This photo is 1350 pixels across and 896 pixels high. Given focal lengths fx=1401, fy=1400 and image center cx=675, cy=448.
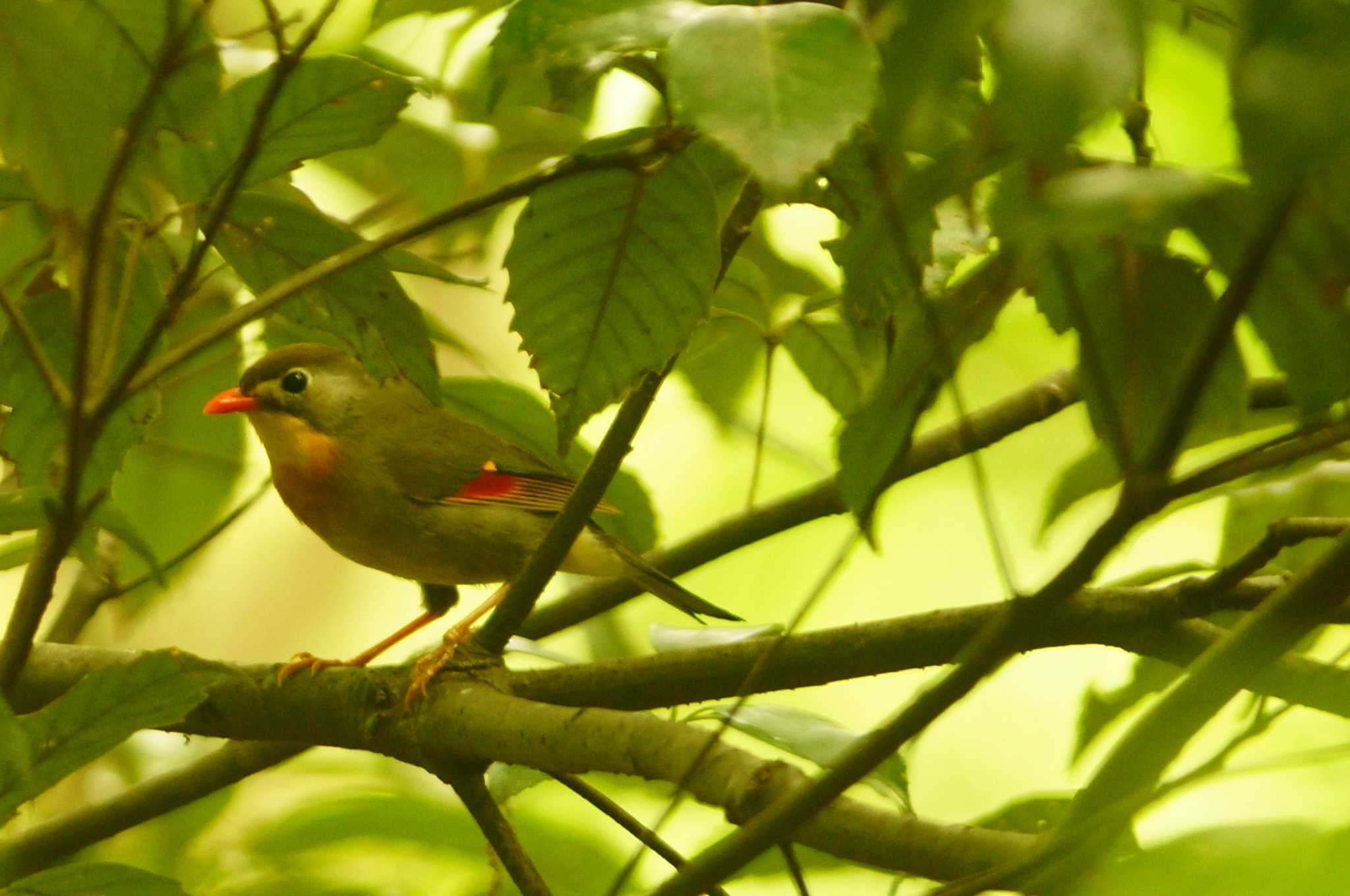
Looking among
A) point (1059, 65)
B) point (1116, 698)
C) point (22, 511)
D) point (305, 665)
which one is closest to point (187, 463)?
point (305, 665)

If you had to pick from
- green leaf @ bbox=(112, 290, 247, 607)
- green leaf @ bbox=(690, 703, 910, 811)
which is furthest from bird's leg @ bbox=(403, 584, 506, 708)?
green leaf @ bbox=(112, 290, 247, 607)

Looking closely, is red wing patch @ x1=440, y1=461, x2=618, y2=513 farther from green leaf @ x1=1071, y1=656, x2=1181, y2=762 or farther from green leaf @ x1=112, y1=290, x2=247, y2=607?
green leaf @ x1=1071, y1=656, x2=1181, y2=762

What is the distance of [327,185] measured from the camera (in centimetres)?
480

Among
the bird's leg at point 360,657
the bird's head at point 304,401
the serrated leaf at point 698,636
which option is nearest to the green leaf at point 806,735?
the serrated leaf at point 698,636

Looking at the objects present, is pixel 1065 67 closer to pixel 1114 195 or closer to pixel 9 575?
pixel 1114 195

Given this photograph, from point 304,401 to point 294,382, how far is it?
0.19 ft

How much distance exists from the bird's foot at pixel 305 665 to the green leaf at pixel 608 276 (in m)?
0.92

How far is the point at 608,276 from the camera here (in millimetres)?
1680

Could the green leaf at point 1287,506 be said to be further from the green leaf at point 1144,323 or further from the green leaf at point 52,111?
the green leaf at point 52,111

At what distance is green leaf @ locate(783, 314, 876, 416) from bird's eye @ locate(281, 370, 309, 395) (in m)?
1.85

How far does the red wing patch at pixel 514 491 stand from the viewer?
3.67m

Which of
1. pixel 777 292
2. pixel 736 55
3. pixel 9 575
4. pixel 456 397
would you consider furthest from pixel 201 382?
pixel 9 575

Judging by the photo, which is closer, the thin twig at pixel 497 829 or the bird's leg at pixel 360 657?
the thin twig at pixel 497 829

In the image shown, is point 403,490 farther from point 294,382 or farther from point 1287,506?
point 1287,506
